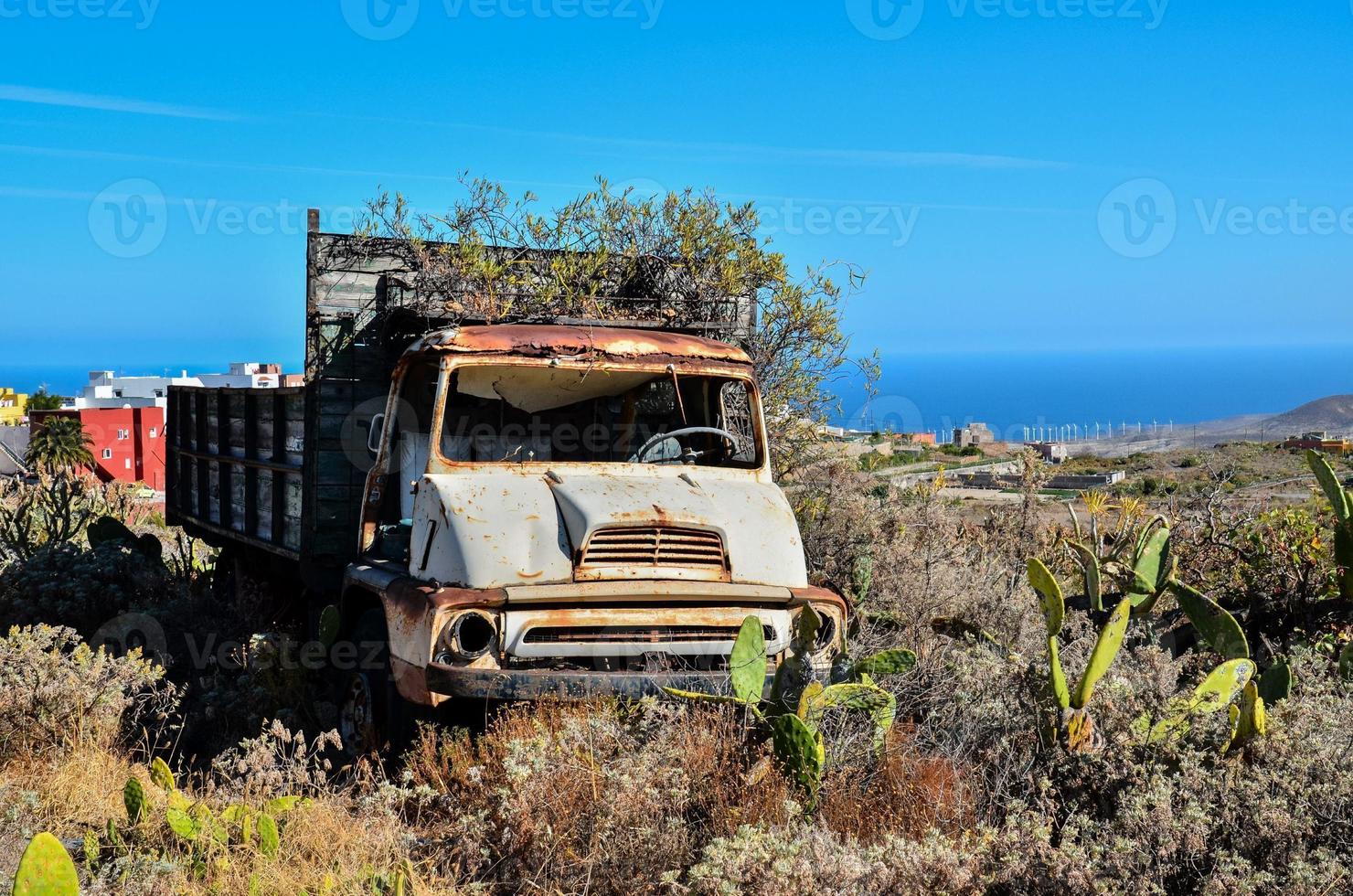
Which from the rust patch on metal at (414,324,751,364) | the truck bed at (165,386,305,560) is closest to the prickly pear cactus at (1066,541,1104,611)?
the rust patch on metal at (414,324,751,364)

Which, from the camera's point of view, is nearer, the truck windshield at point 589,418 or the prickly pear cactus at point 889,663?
the prickly pear cactus at point 889,663

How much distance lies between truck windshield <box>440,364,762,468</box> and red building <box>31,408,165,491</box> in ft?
131

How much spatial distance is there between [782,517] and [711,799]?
78.2 inches

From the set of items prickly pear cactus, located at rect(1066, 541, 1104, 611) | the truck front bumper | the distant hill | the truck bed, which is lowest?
the truck front bumper

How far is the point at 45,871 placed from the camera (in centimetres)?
378

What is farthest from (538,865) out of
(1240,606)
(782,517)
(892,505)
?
(892,505)

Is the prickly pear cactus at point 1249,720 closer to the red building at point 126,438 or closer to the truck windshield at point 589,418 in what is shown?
the truck windshield at point 589,418

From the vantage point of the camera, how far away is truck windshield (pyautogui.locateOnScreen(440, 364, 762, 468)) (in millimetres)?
6910

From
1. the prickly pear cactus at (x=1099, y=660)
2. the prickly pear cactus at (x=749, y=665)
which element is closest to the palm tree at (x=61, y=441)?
the prickly pear cactus at (x=749, y=665)

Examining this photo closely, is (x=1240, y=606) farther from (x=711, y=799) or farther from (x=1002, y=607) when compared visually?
(x=711, y=799)

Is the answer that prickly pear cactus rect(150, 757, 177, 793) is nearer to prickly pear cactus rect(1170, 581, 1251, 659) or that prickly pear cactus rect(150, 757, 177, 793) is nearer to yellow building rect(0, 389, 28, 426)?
prickly pear cactus rect(1170, 581, 1251, 659)

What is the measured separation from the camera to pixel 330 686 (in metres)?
7.00

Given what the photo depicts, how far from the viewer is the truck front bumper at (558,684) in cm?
529

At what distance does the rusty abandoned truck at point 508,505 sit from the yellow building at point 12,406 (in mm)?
61193
